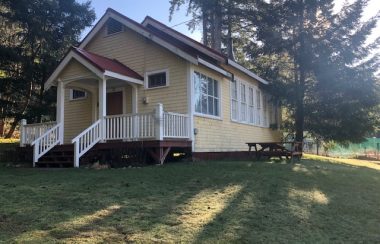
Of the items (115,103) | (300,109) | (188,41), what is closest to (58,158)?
(115,103)

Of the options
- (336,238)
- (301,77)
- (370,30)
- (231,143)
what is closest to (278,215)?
(336,238)

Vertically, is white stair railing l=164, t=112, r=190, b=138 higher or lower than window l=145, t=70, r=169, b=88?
lower

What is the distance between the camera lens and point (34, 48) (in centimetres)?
2391

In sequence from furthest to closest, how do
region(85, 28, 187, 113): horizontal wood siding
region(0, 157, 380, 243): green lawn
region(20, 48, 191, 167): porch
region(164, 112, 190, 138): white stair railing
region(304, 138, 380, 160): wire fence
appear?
region(304, 138, 380, 160): wire fence < region(85, 28, 187, 113): horizontal wood siding < region(164, 112, 190, 138): white stair railing < region(20, 48, 191, 167): porch < region(0, 157, 380, 243): green lawn

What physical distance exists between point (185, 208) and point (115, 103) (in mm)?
10248

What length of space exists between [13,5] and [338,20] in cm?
1798

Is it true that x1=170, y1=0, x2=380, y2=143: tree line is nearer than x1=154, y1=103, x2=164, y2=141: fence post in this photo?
No

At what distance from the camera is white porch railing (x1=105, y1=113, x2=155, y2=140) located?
42.0 ft

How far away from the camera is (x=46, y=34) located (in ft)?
75.7

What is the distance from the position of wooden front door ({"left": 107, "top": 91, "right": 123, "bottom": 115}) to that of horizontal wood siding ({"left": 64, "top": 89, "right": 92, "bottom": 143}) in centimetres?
109

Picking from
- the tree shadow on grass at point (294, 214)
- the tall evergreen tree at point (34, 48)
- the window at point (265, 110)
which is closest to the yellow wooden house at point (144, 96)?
the window at point (265, 110)

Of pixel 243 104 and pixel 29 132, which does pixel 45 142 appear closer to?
pixel 29 132

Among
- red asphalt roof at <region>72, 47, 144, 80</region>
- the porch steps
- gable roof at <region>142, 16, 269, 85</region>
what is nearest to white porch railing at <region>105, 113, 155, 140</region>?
A: the porch steps

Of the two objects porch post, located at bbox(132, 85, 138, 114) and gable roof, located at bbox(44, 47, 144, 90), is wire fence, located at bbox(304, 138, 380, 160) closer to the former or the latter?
porch post, located at bbox(132, 85, 138, 114)
